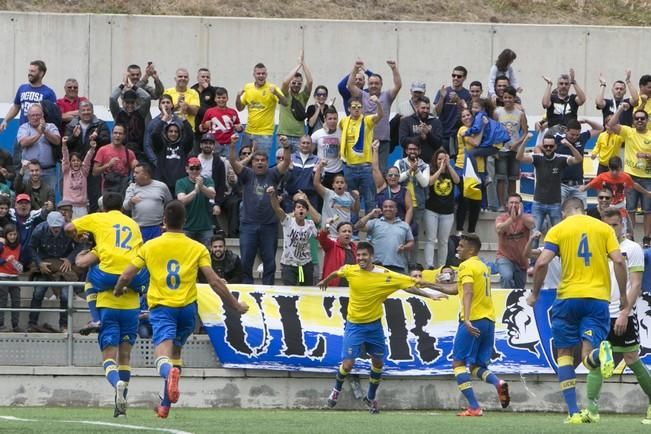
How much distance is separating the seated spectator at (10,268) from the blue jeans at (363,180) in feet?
16.3

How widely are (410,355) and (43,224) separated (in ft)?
17.4

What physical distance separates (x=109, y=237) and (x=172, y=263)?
1.47 metres

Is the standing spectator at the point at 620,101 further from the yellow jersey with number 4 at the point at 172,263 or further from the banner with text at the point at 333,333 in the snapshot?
the yellow jersey with number 4 at the point at 172,263

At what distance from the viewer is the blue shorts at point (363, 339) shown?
17.6 m

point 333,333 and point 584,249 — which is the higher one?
point 584,249

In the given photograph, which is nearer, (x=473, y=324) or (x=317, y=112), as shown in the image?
(x=473, y=324)

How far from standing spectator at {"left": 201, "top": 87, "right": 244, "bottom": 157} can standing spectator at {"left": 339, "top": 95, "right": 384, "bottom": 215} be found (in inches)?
66.9

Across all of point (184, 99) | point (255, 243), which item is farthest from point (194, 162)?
point (184, 99)

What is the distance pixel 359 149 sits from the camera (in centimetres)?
2159

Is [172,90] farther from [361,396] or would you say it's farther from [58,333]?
[361,396]

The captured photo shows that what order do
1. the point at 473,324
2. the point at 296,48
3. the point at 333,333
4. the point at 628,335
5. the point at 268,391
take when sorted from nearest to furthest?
the point at 628,335
the point at 473,324
the point at 268,391
the point at 333,333
the point at 296,48

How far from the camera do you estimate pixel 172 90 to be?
22562 millimetres

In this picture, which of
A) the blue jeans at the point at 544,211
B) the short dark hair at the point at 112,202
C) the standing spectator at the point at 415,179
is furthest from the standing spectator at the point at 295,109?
the short dark hair at the point at 112,202

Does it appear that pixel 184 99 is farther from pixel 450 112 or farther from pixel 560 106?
pixel 560 106
